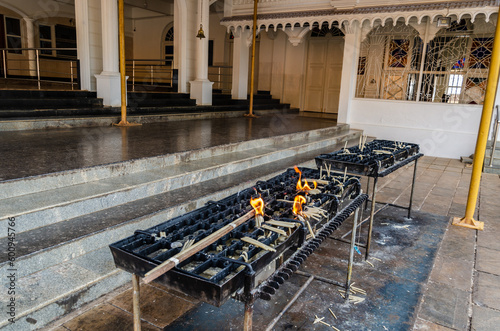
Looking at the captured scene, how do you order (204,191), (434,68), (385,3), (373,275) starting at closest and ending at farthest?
(373,275) < (204,191) < (385,3) < (434,68)

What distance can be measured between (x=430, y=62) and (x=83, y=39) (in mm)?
8419

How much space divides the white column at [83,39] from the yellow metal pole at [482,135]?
7.18 meters

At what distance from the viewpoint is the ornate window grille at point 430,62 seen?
9000mm

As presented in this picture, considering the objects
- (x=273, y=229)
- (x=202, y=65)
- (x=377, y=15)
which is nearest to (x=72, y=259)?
(x=273, y=229)

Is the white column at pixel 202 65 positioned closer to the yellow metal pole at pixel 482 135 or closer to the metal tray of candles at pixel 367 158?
the metal tray of candles at pixel 367 158

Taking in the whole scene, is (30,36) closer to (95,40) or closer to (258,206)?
(95,40)

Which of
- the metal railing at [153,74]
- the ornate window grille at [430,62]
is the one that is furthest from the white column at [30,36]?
the ornate window grille at [430,62]

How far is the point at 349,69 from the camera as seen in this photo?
31.2ft

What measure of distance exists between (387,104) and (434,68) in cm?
151

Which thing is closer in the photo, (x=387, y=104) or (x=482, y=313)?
(x=482, y=313)

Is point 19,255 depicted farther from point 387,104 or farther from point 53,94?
point 387,104

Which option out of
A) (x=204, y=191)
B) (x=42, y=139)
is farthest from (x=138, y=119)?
(x=204, y=191)

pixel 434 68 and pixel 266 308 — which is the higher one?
pixel 434 68

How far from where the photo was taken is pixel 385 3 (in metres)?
8.43
